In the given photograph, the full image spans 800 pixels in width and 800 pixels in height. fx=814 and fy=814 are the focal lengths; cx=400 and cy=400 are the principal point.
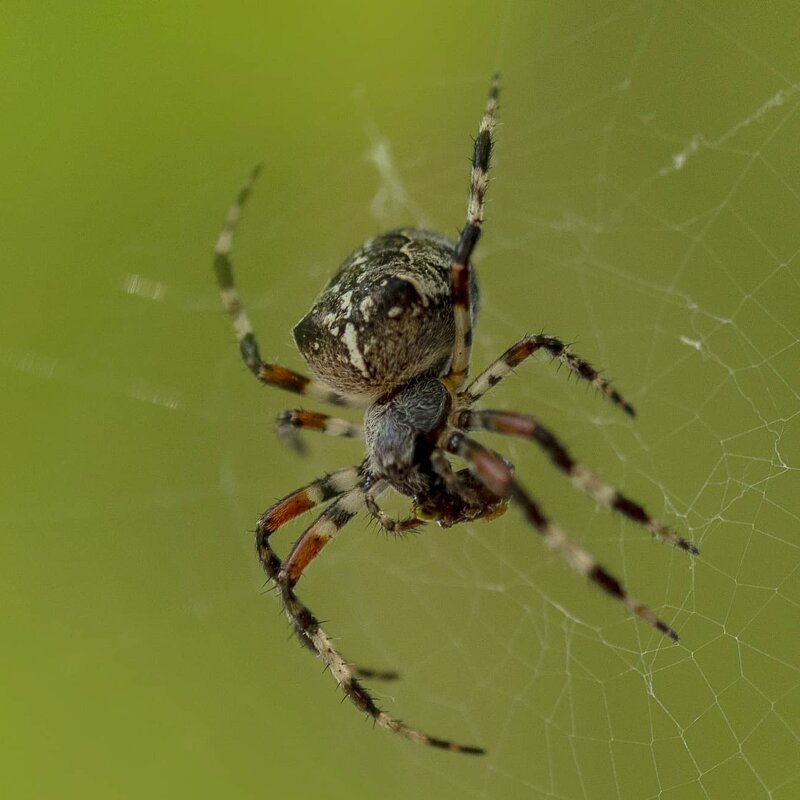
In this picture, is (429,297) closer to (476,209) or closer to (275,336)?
(476,209)

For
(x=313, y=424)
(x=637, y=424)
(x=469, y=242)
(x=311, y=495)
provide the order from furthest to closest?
(x=637, y=424) < (x=313, y=424) < (x=311, y=495) < (x=469, y=242)

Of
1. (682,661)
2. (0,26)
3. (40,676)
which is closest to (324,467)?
(40,676)

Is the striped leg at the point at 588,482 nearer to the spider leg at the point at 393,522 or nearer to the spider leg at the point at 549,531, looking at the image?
the spider leg at the point at 549,531

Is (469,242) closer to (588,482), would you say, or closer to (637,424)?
(588,482)

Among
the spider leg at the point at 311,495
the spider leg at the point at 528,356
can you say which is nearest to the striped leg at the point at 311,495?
the spider leg at the point at 311,495

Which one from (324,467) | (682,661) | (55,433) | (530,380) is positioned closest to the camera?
(682,661)

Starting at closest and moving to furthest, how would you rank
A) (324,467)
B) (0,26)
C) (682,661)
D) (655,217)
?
1. (682,661)
2. (655,217)
3. (0,26)
4. (324,467)

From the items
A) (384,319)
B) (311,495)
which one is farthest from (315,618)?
(384,319)

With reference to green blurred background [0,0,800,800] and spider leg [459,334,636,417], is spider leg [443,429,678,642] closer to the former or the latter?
spider leg [459,334,636,417]
